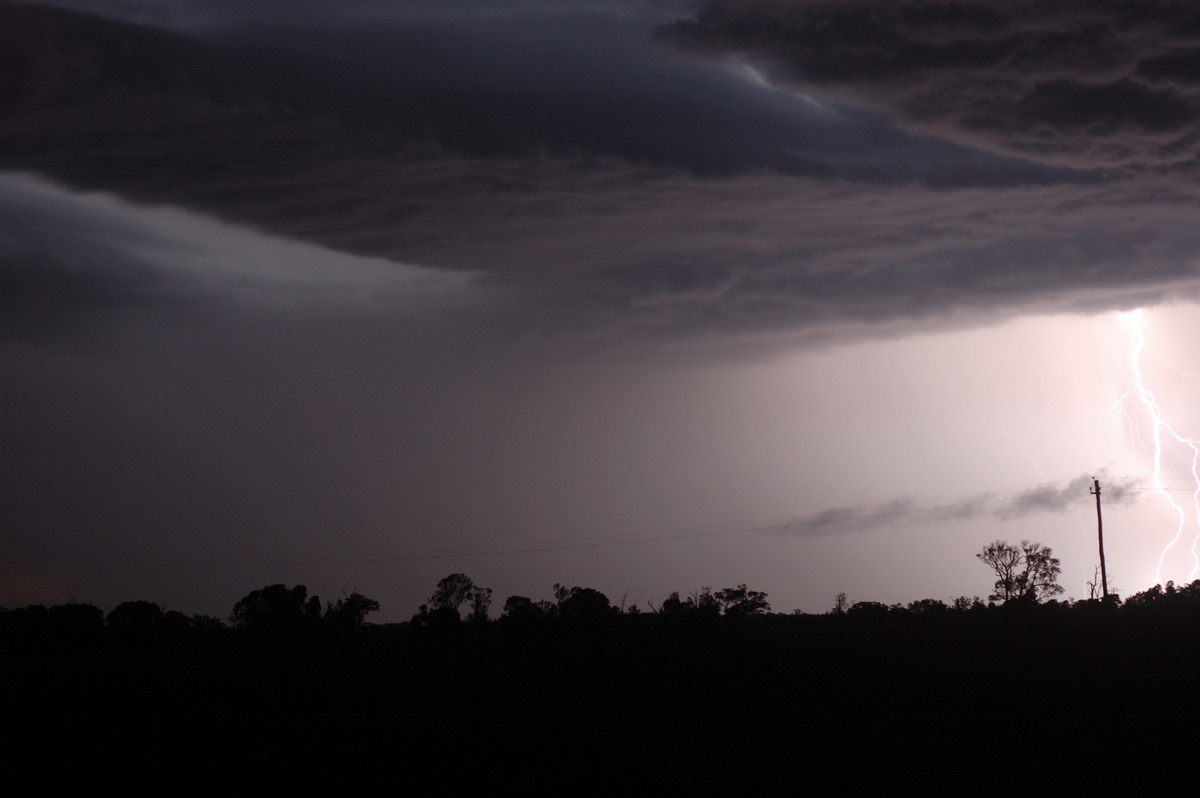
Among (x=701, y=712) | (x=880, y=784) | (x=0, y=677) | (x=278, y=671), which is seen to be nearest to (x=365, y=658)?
(x=278, y=671)

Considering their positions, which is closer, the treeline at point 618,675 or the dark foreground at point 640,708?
the dark foreground at point 640,708

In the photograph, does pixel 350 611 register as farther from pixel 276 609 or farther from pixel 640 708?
pixel 640 708

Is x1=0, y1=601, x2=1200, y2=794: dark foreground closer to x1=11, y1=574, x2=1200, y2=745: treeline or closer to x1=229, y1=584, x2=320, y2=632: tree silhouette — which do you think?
x1=11, y1=574, x2=1200, y2=745: treeline

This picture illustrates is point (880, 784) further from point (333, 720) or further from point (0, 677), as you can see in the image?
point (0, 677)

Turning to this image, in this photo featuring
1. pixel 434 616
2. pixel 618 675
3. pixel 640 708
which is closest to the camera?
pixel 640 708

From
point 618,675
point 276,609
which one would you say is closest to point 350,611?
point 276,609

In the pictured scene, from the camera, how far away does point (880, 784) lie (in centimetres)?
2689

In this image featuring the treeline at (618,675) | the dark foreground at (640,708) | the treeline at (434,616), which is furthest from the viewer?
the treeline at (434,616)

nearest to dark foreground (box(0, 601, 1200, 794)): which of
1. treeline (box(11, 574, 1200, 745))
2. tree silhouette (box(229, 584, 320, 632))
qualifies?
treeline (box(11, 574, 1200, 745))

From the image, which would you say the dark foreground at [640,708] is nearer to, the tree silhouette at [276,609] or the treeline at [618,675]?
the treeline at [618,675]

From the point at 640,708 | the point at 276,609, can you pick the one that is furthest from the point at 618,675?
the point at 276,609

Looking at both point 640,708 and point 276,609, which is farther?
point 276,609

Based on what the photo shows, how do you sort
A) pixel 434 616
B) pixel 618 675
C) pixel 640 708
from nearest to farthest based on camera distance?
pixel 640 708, pixel 618 675, pixel 434 616

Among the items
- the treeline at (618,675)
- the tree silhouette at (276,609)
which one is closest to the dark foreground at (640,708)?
the treeline at (618,675)
